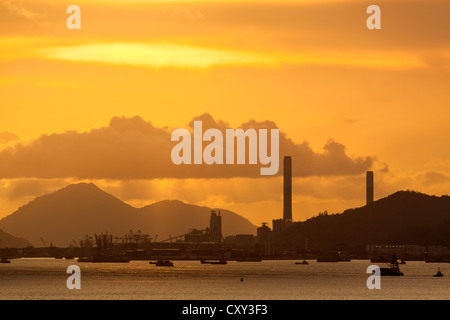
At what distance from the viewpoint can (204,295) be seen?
633ft
